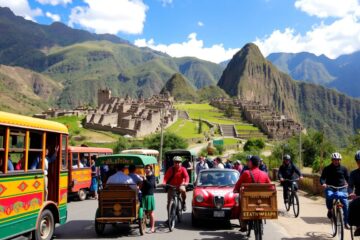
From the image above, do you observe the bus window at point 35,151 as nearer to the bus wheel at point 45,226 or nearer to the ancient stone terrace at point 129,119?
the bus wheel at point 45,226

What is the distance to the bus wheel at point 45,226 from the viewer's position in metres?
9.49

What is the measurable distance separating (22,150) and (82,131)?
287ft

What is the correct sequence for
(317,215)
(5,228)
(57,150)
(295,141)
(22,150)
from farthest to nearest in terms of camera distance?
(295,141), (317,215), (57,150), (22,150), (5,228)

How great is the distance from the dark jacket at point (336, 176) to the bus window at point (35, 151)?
6.55m

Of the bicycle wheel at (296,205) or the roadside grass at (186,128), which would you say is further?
the roadside grass at (186,128)

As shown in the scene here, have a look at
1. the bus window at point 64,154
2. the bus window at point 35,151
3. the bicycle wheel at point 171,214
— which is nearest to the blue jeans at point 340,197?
the bicycle wheel at point 171,214

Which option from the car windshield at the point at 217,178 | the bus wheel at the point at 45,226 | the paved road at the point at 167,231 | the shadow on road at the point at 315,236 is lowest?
the paved road at the point at 167,231

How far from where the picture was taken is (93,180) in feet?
69.6

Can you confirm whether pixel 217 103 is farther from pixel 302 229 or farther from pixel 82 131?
pixel 302 229

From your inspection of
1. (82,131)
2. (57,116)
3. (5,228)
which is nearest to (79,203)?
(5,228)

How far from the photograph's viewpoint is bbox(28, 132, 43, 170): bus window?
954cm

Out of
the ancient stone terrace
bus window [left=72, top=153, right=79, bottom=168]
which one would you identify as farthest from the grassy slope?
bus window [left=72, top=153, right=79, bottom=168]

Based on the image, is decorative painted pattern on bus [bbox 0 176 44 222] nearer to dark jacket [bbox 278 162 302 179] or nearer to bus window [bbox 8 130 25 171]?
bus window [bbox 8 130 25 171]

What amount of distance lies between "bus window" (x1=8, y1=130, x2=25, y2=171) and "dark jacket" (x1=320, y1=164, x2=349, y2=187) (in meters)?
6.80
